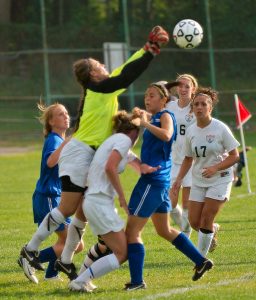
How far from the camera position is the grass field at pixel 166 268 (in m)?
8.07

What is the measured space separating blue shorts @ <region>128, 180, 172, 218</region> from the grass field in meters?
0.67

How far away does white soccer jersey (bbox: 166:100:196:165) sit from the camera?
12039 mm

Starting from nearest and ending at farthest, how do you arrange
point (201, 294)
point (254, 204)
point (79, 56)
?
point (201, 294)
point (254, 204)
point (79, 56)

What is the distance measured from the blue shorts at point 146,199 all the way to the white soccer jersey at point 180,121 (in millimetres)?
3767

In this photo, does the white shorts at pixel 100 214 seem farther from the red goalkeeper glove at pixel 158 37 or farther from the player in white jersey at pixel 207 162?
the player in white jersey at pixel 207 162

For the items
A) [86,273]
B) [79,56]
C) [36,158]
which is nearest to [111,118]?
[86,273]

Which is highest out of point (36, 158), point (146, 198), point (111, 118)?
point (111, 118)

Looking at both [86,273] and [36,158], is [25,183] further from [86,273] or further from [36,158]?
[86,273]

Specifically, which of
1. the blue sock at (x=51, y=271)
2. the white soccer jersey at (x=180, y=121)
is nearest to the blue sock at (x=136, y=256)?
the blue sock at (x=51, y=271)

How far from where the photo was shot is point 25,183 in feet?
67.7

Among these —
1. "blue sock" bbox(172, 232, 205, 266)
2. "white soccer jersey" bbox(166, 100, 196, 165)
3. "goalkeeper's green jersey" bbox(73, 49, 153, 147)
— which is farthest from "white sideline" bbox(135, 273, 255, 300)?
"white soccer jersey" bbox(166, 100, 196, 165)

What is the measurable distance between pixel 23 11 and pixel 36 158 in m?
9.48

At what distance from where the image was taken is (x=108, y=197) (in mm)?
8023

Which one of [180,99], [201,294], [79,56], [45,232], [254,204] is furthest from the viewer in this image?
[79,56]
